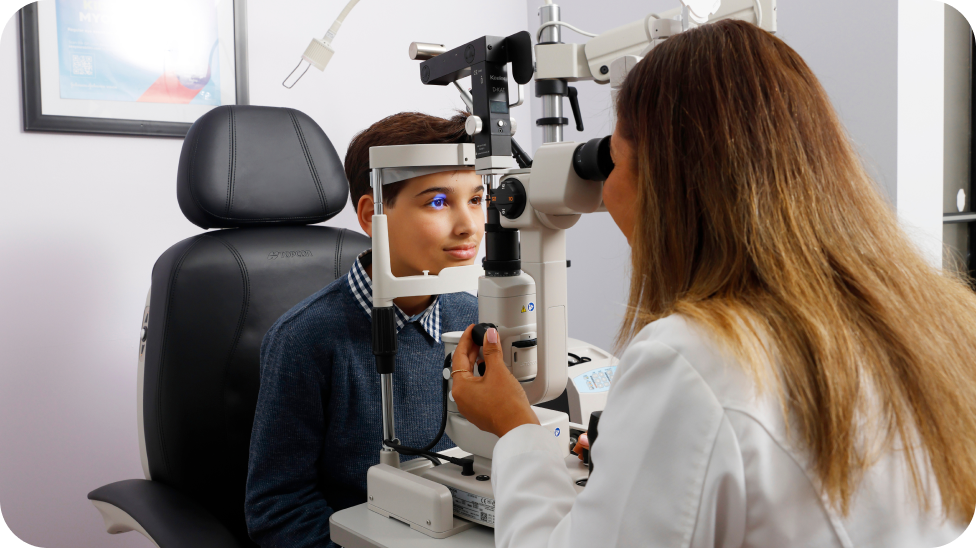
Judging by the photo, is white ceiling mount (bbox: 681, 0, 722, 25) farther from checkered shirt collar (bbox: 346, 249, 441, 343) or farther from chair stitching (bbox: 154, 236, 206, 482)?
chair stitching (bbox: 154, 236, 206, 482)

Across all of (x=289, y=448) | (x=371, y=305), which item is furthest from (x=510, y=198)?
(x=289, y=448)

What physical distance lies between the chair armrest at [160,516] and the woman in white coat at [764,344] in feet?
1.99

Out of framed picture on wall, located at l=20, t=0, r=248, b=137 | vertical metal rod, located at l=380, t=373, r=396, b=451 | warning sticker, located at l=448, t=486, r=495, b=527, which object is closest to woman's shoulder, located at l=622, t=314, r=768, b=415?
warning sticker, located at l=448, t=486, r=495, b=527

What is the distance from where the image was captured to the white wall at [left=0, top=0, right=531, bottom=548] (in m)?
1.33

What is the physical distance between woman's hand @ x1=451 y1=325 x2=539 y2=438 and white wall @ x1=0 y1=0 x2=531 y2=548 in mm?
1011

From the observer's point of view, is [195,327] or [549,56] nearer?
[549,56]

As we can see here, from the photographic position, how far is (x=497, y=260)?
0.82 meters

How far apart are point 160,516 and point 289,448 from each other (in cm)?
24

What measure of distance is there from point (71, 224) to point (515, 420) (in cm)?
114

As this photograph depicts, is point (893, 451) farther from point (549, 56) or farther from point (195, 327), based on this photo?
point (195, 327)

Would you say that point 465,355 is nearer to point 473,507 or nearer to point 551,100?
point 473,507

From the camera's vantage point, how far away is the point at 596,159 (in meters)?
0.69

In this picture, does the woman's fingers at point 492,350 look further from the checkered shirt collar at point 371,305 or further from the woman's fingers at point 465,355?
the checkered shirt collar at point 371,305

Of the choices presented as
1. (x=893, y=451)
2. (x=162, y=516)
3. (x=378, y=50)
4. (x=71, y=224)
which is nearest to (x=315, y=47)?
(x=378, y=50)
